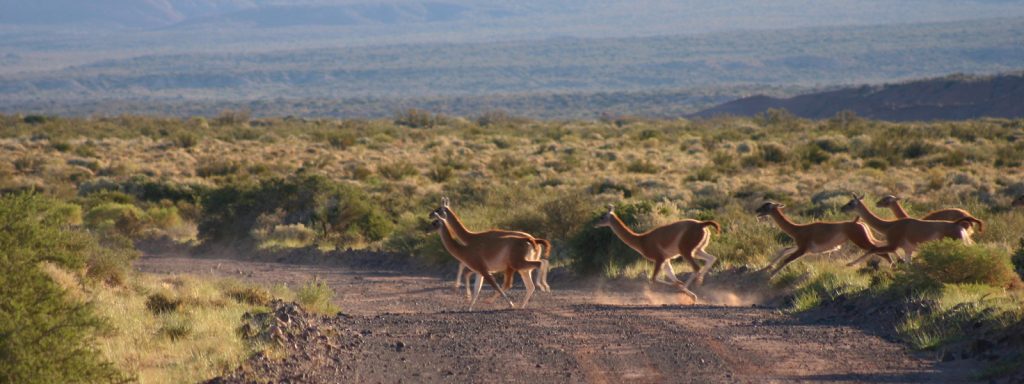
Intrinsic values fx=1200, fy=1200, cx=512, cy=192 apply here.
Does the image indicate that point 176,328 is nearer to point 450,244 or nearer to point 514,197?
point 450,244

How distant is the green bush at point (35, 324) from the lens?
829 centimetres

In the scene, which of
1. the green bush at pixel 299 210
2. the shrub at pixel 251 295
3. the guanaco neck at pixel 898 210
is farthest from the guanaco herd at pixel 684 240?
the green bush at pixel 299 210

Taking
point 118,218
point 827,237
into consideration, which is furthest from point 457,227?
point 118,218

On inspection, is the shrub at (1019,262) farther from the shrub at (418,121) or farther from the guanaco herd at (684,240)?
the shrub at (418,121)

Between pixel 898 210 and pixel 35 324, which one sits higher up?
pixel 35 324

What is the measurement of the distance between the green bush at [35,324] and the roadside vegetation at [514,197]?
0.56m

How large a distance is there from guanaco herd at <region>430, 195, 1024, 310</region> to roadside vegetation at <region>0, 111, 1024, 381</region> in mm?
439

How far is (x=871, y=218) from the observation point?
47.3ft

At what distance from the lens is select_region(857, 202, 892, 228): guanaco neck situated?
13.9 meters

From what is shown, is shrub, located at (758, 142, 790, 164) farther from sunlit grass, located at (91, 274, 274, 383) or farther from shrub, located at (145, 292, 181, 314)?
shrub, located at (145, 292, 181, 314)

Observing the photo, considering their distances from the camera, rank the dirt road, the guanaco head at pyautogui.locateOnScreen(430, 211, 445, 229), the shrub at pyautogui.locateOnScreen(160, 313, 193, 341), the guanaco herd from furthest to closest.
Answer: the guanaco head at pyautogui.locateOnScreen(430, 211, 445, 229)
the guanaco herd
the shrub at pyautogui.locateOnScreen(160, 313, 193, 341)
the dirt road

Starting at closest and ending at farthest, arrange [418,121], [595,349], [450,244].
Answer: [595,349], [450,244], [418,121]

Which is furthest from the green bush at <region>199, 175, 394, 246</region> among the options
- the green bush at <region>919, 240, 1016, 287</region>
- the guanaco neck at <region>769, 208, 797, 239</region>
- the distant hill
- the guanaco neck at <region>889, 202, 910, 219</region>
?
the distant hill

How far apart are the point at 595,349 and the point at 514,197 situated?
1477cm
